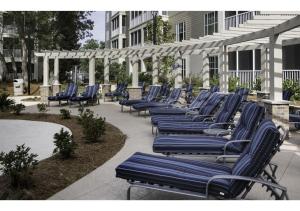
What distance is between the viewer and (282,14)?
7906mm

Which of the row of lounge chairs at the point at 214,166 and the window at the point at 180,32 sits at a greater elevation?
the window at the point at 180,32

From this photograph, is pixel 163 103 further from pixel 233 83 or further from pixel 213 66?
pixel 213 66

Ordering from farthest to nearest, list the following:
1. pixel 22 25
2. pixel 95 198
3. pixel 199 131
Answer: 1. pixel 22 25
2. pixel 199 131
3. pixel 95 198

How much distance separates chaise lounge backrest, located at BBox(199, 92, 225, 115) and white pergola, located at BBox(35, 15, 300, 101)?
127cm

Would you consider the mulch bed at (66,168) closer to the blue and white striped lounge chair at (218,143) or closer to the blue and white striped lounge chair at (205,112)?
the blue and white striped lounge chair at (205,112)

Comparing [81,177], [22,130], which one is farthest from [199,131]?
[22,130]

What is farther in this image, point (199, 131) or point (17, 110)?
point (17, 110)

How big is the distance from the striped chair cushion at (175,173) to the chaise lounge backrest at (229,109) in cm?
316

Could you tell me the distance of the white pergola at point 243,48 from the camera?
8.79 meters

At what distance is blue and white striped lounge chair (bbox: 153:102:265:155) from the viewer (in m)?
5.56

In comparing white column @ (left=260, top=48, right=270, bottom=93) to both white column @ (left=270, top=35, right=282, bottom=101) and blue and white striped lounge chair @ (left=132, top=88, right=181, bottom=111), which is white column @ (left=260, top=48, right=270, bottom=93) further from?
white column @ (left=270, top=35, right=282, bottom=101)

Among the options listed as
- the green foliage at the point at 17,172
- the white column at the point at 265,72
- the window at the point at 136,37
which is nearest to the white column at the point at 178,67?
the white column at the point at 265,72
